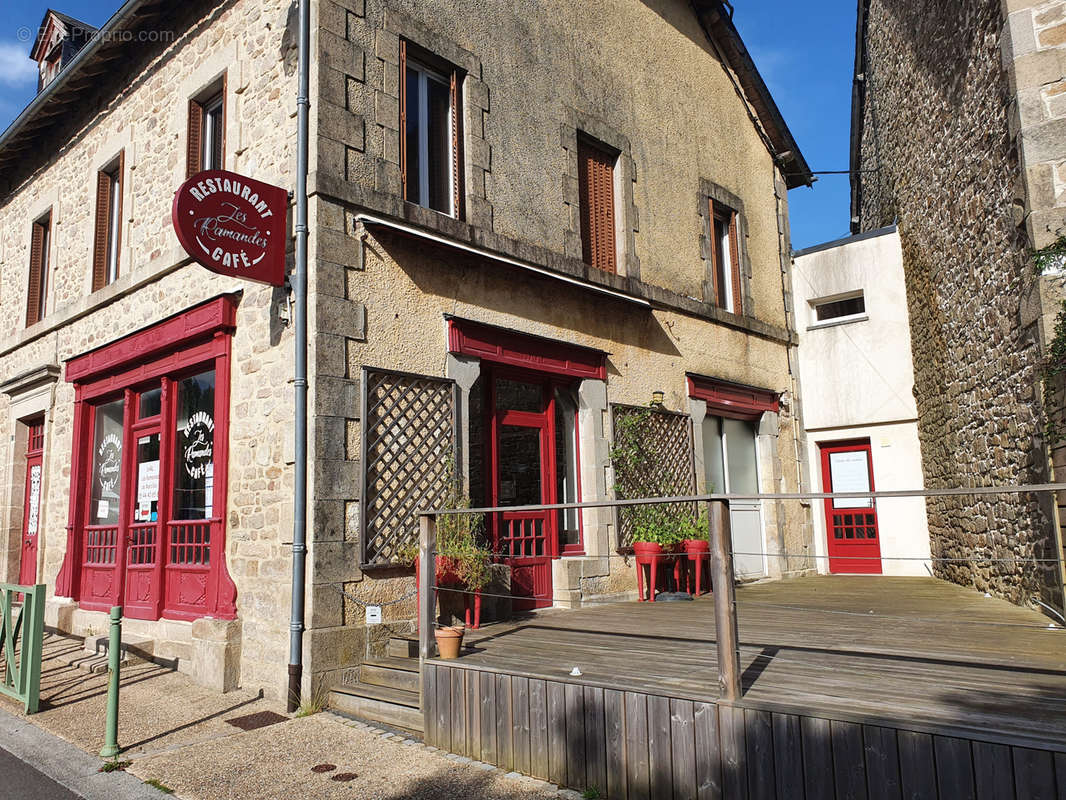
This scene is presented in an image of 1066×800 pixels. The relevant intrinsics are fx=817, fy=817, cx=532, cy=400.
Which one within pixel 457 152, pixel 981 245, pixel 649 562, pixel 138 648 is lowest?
pixel 138 648

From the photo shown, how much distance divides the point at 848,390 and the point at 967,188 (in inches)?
171

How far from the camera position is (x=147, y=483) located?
820 cm

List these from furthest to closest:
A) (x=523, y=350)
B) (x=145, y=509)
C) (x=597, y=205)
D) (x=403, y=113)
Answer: (x=597, y=205), (x=145, y=509), (x=523, y=350), (x=403, y=113)

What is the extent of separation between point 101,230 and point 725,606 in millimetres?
8785

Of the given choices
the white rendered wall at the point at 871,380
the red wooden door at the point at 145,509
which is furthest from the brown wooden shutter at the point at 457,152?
the white rendered wall at the point at 871,380

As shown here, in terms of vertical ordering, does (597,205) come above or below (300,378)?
above

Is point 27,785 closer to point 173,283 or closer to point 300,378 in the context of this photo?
point 300,378

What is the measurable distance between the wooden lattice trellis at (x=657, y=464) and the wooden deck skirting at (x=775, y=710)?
2757mm

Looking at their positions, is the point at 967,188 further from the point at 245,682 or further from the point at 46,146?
the point at 46,146

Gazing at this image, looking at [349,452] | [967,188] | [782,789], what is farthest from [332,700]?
[967,188]

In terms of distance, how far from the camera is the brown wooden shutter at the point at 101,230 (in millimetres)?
9414

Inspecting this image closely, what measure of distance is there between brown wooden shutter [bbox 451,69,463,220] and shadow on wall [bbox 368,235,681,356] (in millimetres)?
655

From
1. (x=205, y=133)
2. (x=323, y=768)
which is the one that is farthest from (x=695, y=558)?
(x=205, y=133)

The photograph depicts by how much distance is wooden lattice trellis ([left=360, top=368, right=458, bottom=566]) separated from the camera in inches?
245
